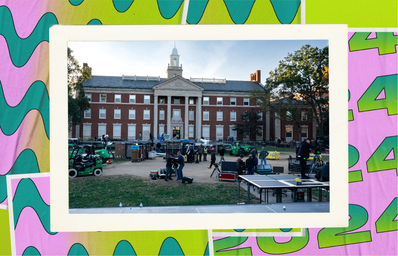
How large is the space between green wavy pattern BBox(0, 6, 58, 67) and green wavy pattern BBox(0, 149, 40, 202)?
1107 mm

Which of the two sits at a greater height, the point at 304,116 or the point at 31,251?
the point at 304,116

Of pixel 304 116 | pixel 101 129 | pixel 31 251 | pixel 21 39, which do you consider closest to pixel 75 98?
pixel 101 129

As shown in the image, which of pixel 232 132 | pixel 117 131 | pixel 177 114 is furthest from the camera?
pixel 232 132

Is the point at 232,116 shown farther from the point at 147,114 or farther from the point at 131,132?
the point at 131,132

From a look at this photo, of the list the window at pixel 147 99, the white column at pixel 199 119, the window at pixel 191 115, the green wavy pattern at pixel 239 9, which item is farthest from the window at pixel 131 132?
the green wavy pattern at pixel 239 9

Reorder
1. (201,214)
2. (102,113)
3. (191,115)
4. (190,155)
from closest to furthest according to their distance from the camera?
(201,214) < (190,155) < (102,113) < (191,115)

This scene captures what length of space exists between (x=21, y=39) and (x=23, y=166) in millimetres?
1556

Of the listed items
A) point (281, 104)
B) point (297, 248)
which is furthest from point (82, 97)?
point (297, 248)

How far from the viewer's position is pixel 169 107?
118 feet

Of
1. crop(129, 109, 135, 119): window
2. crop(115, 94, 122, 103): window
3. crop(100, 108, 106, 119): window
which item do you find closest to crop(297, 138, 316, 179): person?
crop(129, 109, 135, 119): window

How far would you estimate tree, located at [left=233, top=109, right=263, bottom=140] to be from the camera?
112 ft

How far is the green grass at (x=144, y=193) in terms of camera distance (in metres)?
6.61

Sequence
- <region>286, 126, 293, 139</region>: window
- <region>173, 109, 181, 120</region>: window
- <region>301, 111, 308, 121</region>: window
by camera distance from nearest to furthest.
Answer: <region>301, 111, 308, 121</region>: window, <region>286, 126, 293, 139</region>: window, <region>173, 109, 181, 120</region>: window

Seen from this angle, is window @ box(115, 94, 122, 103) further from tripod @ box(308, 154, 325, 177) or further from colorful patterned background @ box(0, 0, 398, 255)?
colorful patterned background @ box(0, 0, 398, 255)
